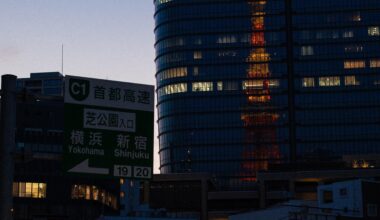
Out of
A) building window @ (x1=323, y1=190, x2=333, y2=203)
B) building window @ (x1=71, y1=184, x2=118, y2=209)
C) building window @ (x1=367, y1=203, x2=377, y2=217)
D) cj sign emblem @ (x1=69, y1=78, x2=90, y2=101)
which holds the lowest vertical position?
building window @ (x1=367, y1=203, x2=377, y2=217)

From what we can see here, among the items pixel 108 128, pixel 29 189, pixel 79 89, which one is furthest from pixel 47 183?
pixel 79 89

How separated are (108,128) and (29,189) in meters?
122

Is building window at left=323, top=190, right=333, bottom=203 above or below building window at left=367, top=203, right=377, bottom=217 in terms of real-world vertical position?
above

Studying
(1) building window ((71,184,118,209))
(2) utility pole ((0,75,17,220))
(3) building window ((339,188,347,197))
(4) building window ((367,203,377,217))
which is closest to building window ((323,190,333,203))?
(3) building window ((339,188,347,197))

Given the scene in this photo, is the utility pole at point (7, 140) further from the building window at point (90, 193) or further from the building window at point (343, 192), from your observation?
the building window at point (90, 193)

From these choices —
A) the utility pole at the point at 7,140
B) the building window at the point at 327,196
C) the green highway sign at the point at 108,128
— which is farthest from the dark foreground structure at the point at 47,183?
the utility pole at the point at 7,140

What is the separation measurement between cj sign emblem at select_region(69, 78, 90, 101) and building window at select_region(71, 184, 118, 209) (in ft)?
411

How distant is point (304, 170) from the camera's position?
185125 mm

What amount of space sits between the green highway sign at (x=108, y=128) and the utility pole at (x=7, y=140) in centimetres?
765

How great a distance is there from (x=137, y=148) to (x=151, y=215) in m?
69.3

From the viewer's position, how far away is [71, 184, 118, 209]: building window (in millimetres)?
152812

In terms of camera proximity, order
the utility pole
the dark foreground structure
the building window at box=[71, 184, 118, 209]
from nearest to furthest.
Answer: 1. the utility pole
2. the dark foreground structure
3. the building window at box=[71, 184, 118, 209]

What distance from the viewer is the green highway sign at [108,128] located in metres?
29.5

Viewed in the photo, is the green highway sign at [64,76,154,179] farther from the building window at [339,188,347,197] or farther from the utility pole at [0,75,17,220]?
the building window at [339,188,347,197]
